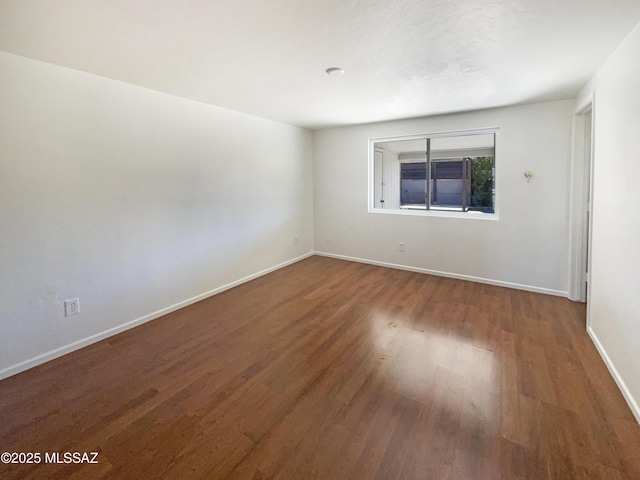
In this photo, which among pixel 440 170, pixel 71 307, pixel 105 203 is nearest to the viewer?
pixel 71 307

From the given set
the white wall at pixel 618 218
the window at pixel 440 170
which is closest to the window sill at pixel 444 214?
the window at pixel 440 170

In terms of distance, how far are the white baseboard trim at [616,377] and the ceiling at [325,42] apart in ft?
7.35

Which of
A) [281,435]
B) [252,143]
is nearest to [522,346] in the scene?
[281,435]

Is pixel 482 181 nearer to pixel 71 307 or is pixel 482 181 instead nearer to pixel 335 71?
pixel 335 71

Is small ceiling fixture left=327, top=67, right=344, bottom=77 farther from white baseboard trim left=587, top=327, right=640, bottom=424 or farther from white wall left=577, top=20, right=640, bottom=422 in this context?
white baseboard trim left=587, top=327, right=640, bottom=424

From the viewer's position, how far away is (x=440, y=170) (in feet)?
15.9

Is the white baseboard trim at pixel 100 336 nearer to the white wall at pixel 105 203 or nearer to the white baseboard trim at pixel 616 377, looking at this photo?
the white wall at pixel 105 203

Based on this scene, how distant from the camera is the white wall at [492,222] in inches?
139

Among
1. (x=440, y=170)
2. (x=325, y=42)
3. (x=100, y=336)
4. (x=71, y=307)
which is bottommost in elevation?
(x=100, y=336)

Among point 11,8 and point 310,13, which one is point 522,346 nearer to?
point 310,13

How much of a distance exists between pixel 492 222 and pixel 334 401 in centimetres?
329

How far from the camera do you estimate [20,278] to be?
2.25 m

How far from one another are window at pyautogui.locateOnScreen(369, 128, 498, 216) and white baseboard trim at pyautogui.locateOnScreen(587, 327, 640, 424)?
6.55 feet

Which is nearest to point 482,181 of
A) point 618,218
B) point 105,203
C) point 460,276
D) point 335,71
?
point 460,276
